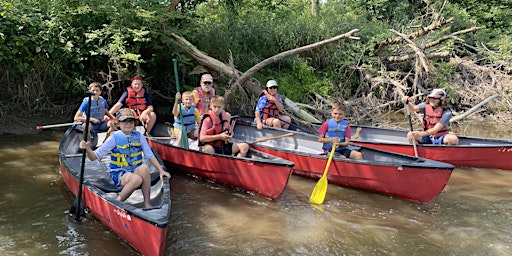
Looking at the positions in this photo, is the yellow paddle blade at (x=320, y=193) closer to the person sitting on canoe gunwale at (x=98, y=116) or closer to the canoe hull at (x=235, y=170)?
the canoe hull at (x=235, y=170)

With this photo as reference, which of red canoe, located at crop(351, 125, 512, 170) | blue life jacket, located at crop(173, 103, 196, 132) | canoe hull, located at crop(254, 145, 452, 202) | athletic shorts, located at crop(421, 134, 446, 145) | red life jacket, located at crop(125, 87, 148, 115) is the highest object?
red life jacket, located at crop(125, 87, 148, 115)

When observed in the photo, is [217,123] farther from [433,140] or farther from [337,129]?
[433,140]

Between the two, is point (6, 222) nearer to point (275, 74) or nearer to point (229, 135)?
point (229, 135)

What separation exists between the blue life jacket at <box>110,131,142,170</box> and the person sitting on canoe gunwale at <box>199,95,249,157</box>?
1606 millimetres

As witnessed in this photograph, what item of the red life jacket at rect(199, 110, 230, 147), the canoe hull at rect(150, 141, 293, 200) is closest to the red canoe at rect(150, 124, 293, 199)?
the canoe hull at rect(150, 141, 293, 200)

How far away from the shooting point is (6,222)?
17.0ft

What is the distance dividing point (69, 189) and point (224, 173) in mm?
2146

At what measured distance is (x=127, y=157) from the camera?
4.98 m

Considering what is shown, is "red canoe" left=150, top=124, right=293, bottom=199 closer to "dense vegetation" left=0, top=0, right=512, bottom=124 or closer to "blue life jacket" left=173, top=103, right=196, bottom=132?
"blue life jacket" left=173, top=103, right=196, bottom=132

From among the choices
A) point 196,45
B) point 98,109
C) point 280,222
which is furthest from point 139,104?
point 280,222

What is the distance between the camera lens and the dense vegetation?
928 cm

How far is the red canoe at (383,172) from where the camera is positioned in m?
5.94

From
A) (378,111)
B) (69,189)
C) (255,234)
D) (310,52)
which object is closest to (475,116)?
(378,111)

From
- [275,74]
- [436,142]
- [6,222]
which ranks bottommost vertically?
[6,222]
